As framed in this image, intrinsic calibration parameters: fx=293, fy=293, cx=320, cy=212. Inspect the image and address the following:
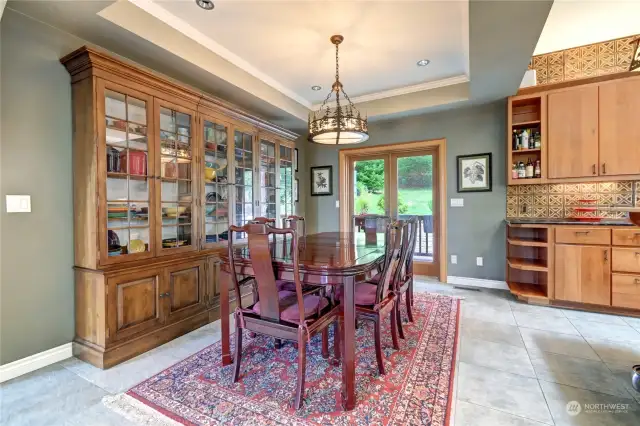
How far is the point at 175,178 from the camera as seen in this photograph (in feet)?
8.56

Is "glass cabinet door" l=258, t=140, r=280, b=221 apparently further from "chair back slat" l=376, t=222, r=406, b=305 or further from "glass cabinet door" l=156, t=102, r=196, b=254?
"chair back slat" l=376, t=222, r=406, b=305

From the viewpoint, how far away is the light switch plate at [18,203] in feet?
6.26

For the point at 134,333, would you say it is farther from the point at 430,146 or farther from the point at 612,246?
the point at 612,246

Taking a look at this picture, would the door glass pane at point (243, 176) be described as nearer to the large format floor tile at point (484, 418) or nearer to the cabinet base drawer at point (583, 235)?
the large format floor tile at point (484, 418)

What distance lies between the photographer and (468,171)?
4.00m

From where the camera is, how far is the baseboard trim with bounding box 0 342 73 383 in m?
1.88

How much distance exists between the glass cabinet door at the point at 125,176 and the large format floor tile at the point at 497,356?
2.58 metres

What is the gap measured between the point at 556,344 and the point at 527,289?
1276 millimetres

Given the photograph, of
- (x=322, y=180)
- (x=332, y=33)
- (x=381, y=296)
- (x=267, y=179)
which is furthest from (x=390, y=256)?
(x=322, y=180)

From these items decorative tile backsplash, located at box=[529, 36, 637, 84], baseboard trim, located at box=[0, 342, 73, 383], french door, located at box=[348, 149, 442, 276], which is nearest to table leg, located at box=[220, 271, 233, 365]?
baseboard trim, located at box=[0, 342, 73, 383]

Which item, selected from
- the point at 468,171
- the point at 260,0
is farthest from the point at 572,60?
the point at 260,0

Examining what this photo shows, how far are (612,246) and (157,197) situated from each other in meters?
4.27

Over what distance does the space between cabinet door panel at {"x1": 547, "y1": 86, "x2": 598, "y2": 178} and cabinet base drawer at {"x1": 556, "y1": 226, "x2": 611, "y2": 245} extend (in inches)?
24.4

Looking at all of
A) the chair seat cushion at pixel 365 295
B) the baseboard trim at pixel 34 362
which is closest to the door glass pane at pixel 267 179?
the chair seat cushion at pixel 365 295
